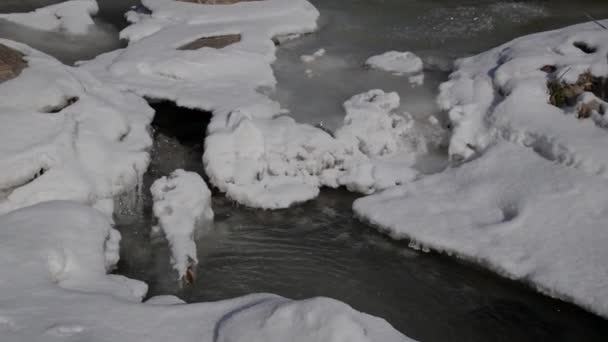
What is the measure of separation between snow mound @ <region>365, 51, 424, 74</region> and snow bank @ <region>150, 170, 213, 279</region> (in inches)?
161

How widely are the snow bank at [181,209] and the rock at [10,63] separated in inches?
93.8

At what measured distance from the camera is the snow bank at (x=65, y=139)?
699 centimetres

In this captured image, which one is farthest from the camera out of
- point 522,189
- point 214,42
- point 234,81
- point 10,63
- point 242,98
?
point 214,42

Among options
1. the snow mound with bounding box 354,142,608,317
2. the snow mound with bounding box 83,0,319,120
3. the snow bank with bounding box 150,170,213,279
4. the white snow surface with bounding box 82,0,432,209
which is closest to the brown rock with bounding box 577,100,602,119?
the snow mound with bounding box 354,142,608,317

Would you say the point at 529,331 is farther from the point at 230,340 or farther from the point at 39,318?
the point at 39,318

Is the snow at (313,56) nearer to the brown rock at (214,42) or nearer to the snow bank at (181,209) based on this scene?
the brown rock at (214,42)

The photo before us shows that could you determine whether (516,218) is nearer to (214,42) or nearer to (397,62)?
(397,62)

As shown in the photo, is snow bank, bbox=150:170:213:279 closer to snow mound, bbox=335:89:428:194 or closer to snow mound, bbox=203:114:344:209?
snow mound, bbox=203:114:344:209

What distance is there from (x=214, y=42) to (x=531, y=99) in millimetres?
5093

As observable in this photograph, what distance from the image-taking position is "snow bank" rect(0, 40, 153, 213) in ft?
22.9

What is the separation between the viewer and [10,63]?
27.5 feet

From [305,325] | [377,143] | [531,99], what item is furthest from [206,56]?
[305,325]

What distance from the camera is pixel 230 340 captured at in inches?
188

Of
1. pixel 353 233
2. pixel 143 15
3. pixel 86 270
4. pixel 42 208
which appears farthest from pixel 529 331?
pixel 143 15
